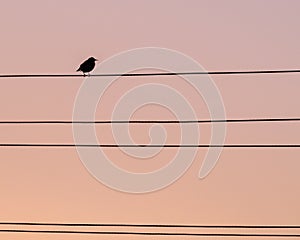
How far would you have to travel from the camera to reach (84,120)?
14.1 feet

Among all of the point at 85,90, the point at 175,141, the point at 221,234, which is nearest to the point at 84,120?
the point at 85,90

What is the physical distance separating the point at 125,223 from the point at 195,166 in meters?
0.43

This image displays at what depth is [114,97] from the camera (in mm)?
4418

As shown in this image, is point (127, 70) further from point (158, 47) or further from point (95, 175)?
point (95, 175)

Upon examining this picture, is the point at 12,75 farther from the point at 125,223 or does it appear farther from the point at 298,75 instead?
the point at 298,75

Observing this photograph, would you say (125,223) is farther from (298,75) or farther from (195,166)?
(298,75)

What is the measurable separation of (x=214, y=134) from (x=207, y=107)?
0.14 metres

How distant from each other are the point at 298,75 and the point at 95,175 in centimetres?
106

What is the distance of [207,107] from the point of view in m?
4.32

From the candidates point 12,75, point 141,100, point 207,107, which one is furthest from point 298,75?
point 12,75

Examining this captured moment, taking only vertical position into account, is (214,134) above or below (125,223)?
above

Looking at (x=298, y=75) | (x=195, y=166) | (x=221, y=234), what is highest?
(x=298, y=75)

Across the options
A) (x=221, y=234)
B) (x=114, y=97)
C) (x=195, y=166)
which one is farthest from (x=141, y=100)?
(x=221, y=234)

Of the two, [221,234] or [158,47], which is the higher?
[158,47]
